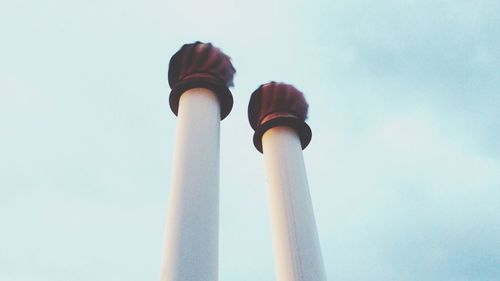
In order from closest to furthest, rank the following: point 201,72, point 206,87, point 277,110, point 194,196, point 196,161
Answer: point 194,196, point 196,161, point 206,87, point 201,72, point 277,110

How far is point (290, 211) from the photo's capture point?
24.0ft

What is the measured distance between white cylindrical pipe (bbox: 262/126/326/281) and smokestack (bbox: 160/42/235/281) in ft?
4.01

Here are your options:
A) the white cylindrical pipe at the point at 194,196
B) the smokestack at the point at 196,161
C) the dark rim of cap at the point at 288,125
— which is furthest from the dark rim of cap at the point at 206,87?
the dark rim of cap at the point at 288,125

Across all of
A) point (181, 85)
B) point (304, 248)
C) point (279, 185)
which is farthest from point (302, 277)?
point (181, 85)

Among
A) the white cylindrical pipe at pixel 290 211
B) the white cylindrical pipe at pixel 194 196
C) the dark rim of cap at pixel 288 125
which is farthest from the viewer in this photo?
the dark rim of cap at pixel 288 125

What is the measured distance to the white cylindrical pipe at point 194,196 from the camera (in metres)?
5.37

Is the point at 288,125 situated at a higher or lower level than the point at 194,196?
higher

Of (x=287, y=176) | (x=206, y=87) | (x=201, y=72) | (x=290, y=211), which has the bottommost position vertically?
(x=290, y=211)

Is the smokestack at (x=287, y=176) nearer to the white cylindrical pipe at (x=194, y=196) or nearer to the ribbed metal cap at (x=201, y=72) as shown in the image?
the ribbed metal cap at (x=201, y=72)

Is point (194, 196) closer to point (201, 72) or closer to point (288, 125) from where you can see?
point (201, 72)

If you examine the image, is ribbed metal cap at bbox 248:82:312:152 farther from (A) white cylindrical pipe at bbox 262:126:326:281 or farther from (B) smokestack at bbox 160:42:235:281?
(B) smokestack at bbox 160:42:235:281

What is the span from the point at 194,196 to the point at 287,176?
2.28 metres

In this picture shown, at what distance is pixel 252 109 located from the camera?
30.4 feet

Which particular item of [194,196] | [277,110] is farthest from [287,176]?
[194,196]
